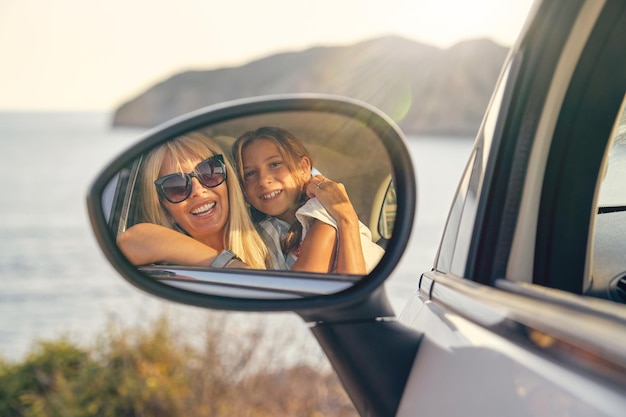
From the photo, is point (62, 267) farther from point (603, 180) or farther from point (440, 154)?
point (603, 180)

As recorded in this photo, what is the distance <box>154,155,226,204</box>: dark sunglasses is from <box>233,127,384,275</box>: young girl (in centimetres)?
4

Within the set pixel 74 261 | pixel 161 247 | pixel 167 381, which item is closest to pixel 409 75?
pixel 167 381

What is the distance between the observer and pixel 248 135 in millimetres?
1607

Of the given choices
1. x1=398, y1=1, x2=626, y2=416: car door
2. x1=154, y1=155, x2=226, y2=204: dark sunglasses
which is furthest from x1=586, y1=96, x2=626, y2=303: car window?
x1=154, y1=155, x2=226, y2=204: dark sunglasses

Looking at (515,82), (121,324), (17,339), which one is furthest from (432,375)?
(17,339)

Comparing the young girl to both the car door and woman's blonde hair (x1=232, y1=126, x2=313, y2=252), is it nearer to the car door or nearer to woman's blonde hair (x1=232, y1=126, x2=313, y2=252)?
woman's blonde hair (x1=232, y1=126, x2=313, y2=252)

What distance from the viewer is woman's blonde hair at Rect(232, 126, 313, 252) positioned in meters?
1.52

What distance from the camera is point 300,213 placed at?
4.99 feet

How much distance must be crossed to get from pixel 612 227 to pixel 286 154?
1.93 ft

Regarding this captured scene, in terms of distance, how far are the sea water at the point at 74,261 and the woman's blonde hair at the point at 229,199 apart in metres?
0.09

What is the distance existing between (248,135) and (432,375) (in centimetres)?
56

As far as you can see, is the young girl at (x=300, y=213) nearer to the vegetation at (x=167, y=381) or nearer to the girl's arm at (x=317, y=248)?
the girl's arm at (x=317, y=248)

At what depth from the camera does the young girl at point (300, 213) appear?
1.52 meters

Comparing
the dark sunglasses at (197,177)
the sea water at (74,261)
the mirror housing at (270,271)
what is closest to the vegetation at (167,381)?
the sea water at (74,261)
